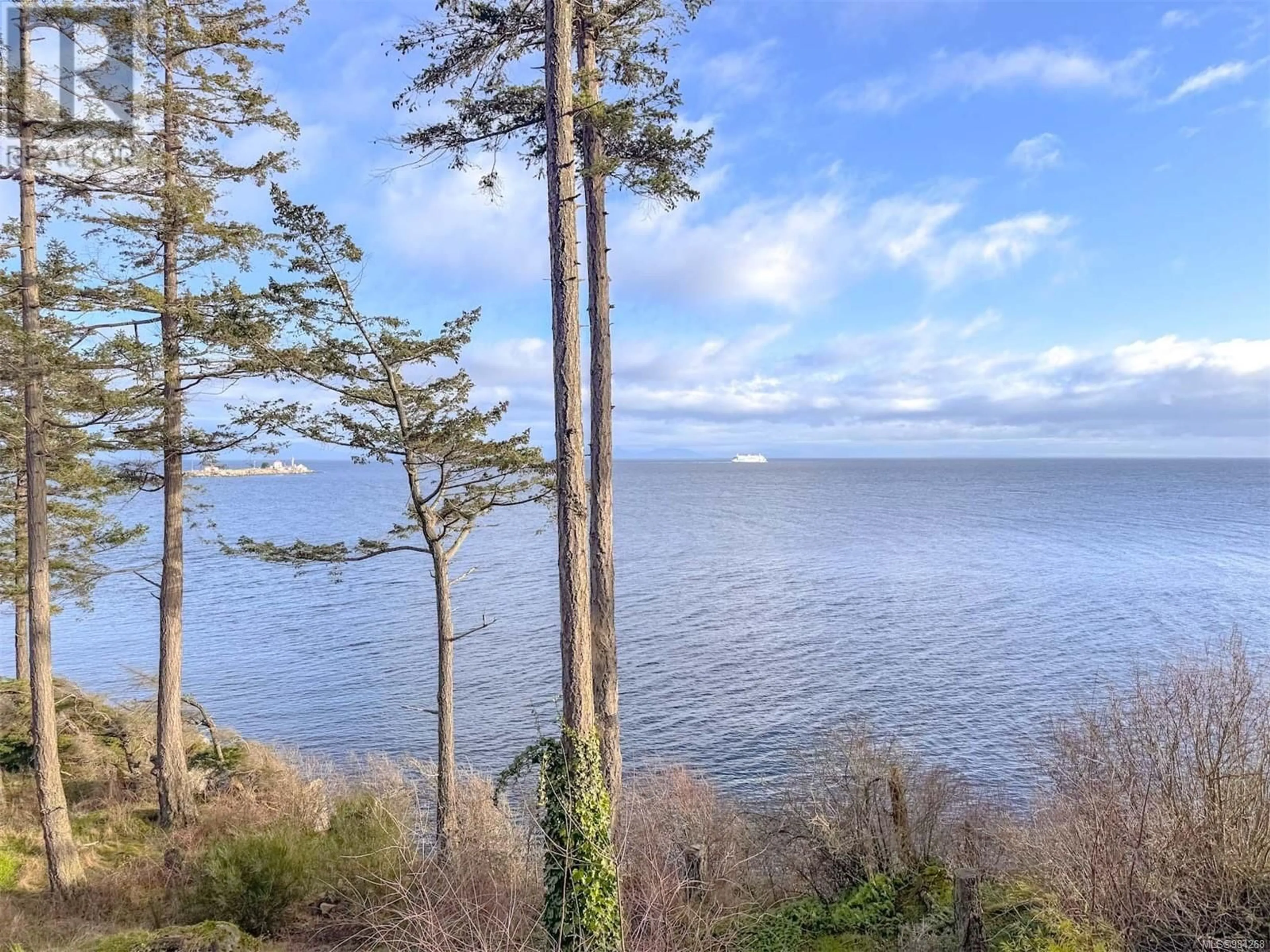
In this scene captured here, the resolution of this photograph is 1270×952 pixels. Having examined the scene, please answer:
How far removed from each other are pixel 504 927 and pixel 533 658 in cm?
1995

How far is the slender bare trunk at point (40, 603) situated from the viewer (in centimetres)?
989

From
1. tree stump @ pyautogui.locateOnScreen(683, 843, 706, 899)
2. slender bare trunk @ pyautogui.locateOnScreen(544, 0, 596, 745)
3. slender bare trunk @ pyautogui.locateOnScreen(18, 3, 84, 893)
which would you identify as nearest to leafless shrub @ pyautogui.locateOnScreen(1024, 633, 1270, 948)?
tree stump @ pyautogui.locateOnScreen(683, 843, 706, 899)

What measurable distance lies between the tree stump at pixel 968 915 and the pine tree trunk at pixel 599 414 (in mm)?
4350

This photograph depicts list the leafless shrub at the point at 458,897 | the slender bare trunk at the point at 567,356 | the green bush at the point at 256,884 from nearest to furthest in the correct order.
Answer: the leafless shrub at the point at 458,897 < the slender bare trunk at the point at 567,356 < the green bush at the point at 256,884

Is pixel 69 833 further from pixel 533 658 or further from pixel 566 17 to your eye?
pixel 533 658

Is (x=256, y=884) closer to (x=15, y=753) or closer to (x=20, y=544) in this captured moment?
(x=15, y=753)

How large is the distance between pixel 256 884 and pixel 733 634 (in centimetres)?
2200

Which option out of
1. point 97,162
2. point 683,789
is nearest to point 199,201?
→ point 97,162

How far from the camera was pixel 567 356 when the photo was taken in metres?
7.08

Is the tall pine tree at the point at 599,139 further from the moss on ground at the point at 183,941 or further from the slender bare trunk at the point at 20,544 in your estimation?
the slender bare trunk at the point at 20,544

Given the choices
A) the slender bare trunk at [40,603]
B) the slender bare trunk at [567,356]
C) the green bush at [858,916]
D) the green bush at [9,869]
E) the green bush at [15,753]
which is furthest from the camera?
the green bush at [15,753]

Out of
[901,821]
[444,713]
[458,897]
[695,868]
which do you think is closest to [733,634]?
[444,713]

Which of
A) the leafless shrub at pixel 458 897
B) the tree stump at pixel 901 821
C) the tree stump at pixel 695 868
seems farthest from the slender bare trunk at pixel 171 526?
the tree stump at pixel 901 821

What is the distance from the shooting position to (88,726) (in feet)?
53.8
